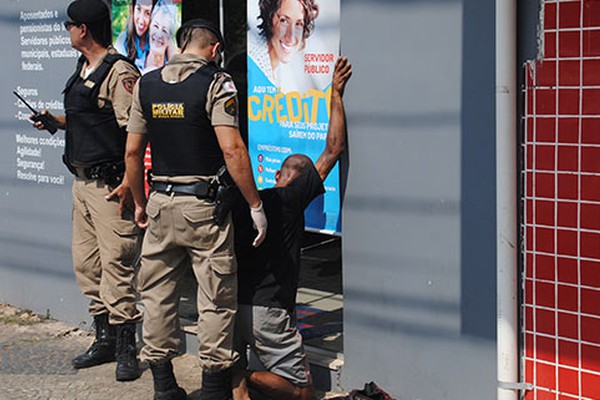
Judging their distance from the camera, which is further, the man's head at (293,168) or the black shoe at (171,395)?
the black shoe at (171,395)

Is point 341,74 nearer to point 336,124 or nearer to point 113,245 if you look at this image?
point 336,124

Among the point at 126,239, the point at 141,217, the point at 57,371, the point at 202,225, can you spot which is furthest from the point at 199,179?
the point at 57,371

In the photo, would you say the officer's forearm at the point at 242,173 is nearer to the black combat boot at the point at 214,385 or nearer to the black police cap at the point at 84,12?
the black combat boot at the point at 214,385

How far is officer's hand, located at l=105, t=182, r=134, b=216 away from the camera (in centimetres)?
596

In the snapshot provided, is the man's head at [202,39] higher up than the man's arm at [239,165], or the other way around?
the man's head at [202,39]

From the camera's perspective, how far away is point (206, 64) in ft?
16.8

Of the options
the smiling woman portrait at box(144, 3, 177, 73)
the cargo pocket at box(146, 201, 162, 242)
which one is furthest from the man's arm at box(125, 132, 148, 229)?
the smiling woman portrait at box(144, 3, 177, 73)

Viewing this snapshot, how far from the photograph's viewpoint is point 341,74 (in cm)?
532

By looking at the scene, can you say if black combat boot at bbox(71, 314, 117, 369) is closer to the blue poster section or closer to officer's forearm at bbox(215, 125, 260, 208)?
the blue poster section

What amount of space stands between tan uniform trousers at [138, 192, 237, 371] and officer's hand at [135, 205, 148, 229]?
12.4 inches

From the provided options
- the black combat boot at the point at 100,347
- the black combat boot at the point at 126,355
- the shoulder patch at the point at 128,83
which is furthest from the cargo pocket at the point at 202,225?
the black combat boot at the point at 100,347

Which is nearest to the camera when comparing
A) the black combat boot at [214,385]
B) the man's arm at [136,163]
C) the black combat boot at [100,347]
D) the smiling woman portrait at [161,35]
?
the black combat boot at [214,385]

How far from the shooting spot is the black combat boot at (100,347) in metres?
6.32

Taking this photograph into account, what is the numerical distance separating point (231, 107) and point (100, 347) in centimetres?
213
